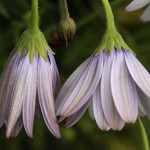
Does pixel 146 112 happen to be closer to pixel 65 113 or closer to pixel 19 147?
pixel 65 113

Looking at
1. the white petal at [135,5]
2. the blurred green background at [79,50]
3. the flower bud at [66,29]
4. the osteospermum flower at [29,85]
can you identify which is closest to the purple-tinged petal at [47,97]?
the osteospermum flower at [29,85]

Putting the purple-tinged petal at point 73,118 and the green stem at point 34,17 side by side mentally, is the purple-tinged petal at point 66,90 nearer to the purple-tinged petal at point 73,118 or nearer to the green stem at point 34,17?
the purple-tinged petal at point 73,118

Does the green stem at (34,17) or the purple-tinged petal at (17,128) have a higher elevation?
the green stem at (34,17)

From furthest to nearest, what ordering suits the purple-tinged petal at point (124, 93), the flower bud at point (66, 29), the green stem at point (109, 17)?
the flower bud at point (66, 29)
the green stem at point (109, 17)
the purple-tinged petal at point (124, 93)

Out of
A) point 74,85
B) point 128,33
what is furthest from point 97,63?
point 128,33

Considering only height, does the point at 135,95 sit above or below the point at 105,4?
below

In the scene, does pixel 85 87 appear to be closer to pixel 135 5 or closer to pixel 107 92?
pixel 107 92
